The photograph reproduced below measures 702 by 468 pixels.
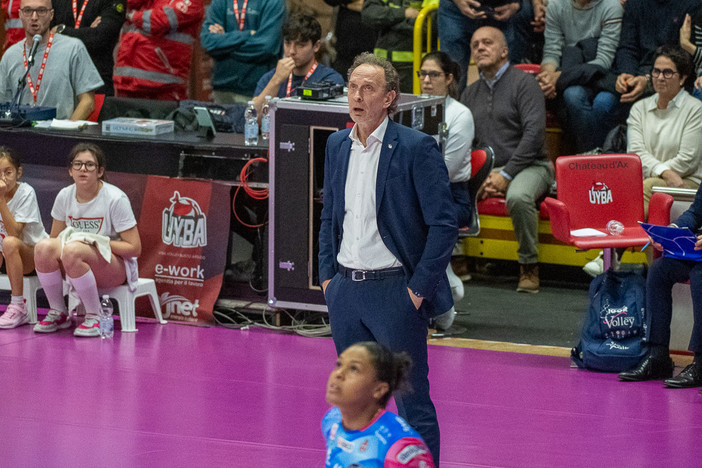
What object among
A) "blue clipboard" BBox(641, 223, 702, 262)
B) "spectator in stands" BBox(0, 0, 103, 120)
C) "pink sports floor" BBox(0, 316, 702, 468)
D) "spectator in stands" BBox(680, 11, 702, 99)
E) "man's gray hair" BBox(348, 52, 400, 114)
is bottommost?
"pink sports floor" BBox(0, 316, 702, 468)

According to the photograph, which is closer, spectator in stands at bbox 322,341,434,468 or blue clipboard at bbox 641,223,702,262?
spectator in stands at bbox 322,341,434,468

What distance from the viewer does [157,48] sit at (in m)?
9.30

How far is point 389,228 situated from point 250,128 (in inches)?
130

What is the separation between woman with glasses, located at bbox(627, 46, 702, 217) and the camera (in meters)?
7.67

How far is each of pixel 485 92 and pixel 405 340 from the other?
456 cm

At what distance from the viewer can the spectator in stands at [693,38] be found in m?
8.27

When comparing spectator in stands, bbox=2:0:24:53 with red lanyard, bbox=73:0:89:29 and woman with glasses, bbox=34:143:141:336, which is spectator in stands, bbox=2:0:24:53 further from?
woman with glasses, bbox=34:143:141:336

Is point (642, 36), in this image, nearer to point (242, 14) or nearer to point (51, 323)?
point (242, 14)

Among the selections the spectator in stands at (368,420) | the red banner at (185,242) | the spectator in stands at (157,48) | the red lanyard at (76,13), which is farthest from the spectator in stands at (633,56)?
the spectator in stands at (368,420)

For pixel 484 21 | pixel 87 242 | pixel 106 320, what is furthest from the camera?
pixel 484 21

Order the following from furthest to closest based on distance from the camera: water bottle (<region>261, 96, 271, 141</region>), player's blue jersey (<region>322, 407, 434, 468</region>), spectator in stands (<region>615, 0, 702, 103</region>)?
spectator in stands (<region>615, 0, 702, 103</region>), water bottle (<region>261, 96, 271, 141</region>), player's blue jersey (<region>322, 407, 434, 468</region>)

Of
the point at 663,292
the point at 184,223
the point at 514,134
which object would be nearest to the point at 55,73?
the point at 184,223

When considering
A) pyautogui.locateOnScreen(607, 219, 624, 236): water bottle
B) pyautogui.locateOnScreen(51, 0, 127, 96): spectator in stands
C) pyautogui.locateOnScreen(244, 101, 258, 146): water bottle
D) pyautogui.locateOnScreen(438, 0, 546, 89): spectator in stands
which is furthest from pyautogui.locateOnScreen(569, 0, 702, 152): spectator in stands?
pyautogui.locateOnScreen(51, 0, 127, 96): spectator in stands

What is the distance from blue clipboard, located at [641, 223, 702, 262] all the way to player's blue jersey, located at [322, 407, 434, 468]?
2944 millimetres
